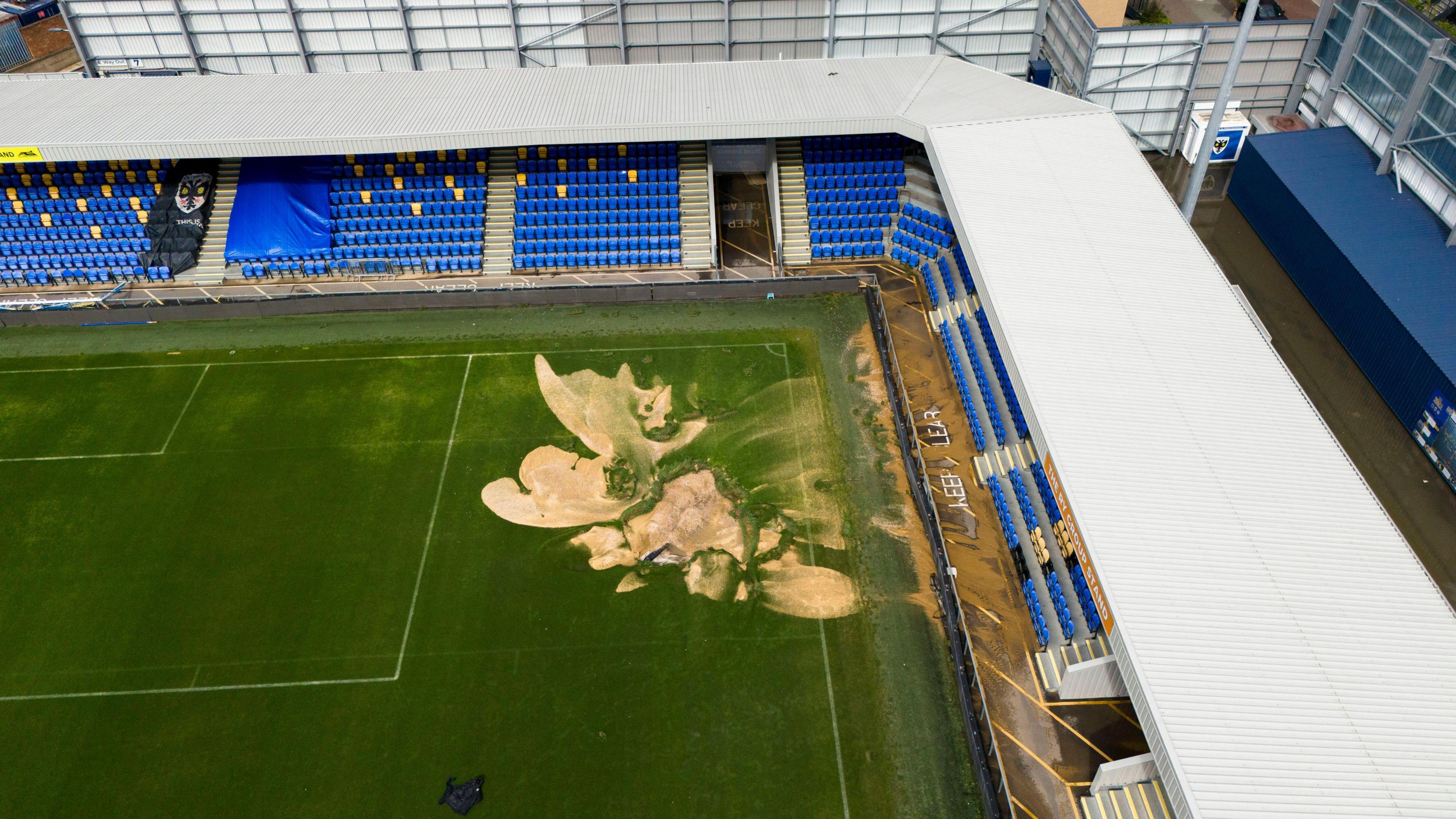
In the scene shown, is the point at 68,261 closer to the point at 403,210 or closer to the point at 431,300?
the point at 403,210

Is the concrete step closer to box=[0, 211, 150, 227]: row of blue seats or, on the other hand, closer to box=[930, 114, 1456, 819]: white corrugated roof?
box=[0, 211, 150, 227]: row of blue seats

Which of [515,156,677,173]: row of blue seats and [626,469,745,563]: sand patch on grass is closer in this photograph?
[626,469,745,563]: sand patch on grass

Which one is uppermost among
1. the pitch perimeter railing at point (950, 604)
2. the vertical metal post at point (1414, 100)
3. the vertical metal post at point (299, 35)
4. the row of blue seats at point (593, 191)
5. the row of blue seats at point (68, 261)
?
the vertical metal post at point (299, 35)

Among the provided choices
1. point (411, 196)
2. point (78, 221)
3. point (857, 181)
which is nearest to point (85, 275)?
point (78, 221)

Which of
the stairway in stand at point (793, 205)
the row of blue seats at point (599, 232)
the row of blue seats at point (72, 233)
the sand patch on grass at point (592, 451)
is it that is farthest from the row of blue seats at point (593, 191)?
the row of blue seats at point (72, 233)

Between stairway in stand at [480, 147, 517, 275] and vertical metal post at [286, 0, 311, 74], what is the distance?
33.0ft

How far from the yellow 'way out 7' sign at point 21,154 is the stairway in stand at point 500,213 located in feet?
69.9

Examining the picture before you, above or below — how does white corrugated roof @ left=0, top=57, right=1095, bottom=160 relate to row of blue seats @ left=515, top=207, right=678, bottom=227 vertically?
above

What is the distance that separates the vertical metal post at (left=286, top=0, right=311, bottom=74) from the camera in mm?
51094

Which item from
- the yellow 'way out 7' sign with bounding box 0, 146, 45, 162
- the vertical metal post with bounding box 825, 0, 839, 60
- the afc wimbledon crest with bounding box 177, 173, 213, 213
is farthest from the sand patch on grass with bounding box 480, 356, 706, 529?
the yellow 'way out 7' sign with bounding box 0, 146, 45, 162

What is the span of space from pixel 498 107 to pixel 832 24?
63.9ft

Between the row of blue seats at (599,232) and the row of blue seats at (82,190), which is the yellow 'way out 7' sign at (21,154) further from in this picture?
the row of blue seats at (599,232)

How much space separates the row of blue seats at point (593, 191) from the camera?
50.3 m

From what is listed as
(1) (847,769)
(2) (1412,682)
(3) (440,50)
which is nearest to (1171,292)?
(2) (1412,682)
